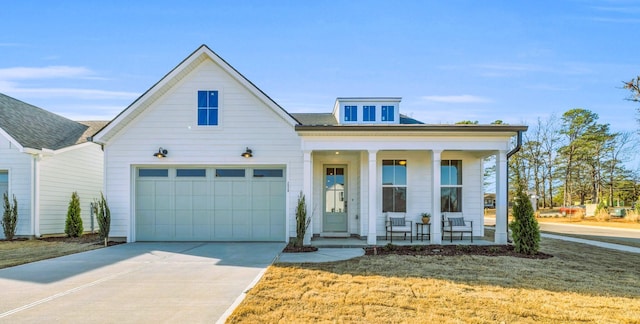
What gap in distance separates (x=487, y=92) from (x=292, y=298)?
2152 centimetres

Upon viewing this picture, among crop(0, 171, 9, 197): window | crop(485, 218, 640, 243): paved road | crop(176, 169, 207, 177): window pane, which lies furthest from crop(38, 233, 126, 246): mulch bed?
crop(485, 218, 640, 243): paved road

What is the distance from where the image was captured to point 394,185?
41.0 ft

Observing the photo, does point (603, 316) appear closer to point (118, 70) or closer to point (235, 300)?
point (235, 300)

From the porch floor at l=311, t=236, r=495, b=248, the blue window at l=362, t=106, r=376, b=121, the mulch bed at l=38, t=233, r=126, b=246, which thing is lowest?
the mulch bed at l=38, t=233, r=126, b=246

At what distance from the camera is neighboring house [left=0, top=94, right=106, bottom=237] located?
1316cm

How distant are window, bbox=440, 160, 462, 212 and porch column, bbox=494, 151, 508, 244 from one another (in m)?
1.50

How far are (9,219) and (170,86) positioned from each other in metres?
7.06

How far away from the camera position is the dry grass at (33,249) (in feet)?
29.1

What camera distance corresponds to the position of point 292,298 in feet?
17.8

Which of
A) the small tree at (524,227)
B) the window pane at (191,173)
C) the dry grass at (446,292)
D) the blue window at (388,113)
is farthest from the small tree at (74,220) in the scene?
the small tree at (524,227)

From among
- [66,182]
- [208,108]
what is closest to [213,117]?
[208,108]

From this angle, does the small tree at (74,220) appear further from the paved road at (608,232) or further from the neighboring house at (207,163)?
the paved road at (608,232)

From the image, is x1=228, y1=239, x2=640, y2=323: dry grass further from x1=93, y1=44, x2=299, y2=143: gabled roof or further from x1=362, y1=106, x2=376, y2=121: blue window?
x1=362, y1=106, x2=376, y2=121: blue window

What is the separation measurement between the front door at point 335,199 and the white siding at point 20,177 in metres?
9.96
